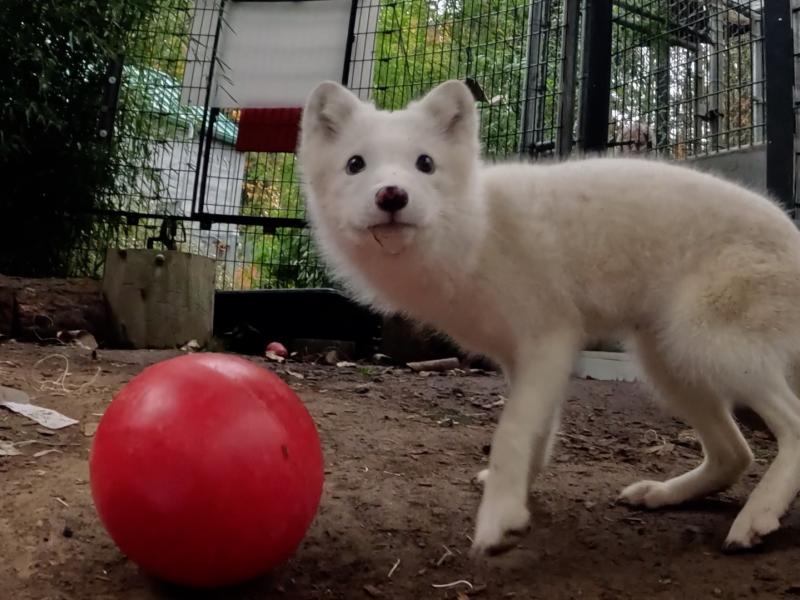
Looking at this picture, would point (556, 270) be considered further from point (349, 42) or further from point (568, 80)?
point (349, 42)

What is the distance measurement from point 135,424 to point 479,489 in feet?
4.44

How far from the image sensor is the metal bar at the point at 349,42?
652 centimetres

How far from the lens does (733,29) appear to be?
4477mm

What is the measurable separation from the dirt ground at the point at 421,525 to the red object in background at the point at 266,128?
3.32 m

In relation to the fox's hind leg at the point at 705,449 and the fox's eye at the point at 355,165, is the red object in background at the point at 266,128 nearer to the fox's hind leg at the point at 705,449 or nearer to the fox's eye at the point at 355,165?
the fox's eye at the point at 355,165

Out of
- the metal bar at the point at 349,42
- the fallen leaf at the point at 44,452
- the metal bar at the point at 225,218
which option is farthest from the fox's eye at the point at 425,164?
the metal bar at the point at 349,42

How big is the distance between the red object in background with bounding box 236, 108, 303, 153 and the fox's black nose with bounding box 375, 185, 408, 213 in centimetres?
460

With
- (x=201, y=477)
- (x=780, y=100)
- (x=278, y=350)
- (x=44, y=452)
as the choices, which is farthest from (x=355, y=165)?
(x=278, y=350)

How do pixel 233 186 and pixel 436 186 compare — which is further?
pixel 233 186

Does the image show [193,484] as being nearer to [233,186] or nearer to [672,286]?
[672,286]

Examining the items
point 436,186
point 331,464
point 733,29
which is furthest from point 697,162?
point 331,464

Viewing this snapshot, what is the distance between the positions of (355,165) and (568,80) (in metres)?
3.21

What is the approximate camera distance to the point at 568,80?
16.9 ft

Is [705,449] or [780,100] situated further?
[780,100]
